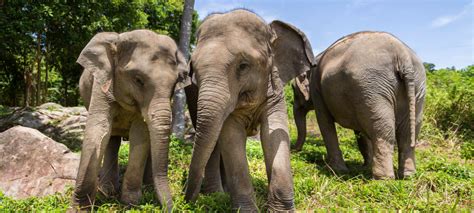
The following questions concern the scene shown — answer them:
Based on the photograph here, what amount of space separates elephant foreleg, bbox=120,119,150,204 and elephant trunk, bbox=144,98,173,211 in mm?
505

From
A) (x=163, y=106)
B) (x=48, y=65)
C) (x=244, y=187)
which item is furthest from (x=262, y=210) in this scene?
(x=48, y=65)

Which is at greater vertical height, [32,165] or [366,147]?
[366,147]

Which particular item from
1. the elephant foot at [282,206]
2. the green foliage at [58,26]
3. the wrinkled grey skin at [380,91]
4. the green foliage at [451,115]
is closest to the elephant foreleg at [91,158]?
the elephant foot at [282,206]

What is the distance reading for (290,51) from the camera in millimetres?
4340

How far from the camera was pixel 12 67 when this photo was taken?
55.0 feet

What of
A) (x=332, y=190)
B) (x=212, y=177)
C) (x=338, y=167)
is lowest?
(x=332, y=190)

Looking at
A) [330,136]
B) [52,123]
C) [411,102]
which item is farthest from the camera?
[52,123]

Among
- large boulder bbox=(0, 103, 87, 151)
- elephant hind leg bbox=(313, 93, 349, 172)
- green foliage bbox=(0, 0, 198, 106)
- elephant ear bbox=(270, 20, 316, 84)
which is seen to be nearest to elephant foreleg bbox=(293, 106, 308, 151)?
elephant hind leg bbox=(313, 93, 349, 172)

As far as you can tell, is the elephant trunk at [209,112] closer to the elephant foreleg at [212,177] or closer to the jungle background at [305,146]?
the jungle background at [305,146]

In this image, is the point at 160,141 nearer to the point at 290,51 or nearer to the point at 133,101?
the point at 133,101

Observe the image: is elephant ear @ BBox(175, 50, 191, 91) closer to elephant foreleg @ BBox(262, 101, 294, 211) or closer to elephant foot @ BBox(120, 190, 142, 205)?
elephant foreleg @ BBox(262, 101, 294, 211)

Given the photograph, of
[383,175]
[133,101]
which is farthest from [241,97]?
[383,175]

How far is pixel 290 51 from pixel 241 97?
34.7 inches

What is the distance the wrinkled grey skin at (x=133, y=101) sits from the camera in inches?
149
